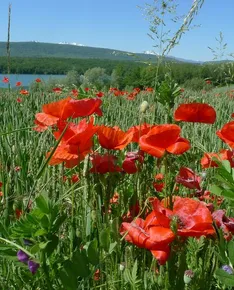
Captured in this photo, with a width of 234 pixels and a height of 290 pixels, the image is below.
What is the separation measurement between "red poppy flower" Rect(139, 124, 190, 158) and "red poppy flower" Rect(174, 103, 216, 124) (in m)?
0.20

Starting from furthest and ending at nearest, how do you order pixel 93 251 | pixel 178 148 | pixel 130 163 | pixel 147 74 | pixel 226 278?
1. pixel 147 74
2. pixel 130 163
3. pixel 178 148
4. pixel 93 251
5. pixel 226 278

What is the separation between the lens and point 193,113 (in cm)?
113

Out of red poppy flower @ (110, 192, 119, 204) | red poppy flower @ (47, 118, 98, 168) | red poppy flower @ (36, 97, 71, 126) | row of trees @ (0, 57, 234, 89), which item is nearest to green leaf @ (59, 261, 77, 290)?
red poppy flower @ (47, 118, 98, 168)

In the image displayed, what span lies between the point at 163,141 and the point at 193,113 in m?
0.22

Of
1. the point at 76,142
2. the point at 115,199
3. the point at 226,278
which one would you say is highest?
the point at 76,142

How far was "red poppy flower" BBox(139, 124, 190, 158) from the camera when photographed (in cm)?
93

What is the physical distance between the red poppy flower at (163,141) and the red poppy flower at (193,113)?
200 millimetres

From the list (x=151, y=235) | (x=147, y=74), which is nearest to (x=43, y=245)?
(x=151, y=235)

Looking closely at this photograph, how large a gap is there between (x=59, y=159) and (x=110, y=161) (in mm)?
102

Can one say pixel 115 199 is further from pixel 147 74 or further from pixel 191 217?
pixel 147 74

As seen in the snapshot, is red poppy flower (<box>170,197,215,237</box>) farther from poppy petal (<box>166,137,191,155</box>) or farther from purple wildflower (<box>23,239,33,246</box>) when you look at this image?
purple wildflower (<box>23,239,33,246</box>)

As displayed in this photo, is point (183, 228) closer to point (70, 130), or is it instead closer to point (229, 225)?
point (229, 225)

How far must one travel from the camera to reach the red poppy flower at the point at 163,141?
3.04 feet

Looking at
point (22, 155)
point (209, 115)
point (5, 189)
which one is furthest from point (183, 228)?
point (22, 155)
